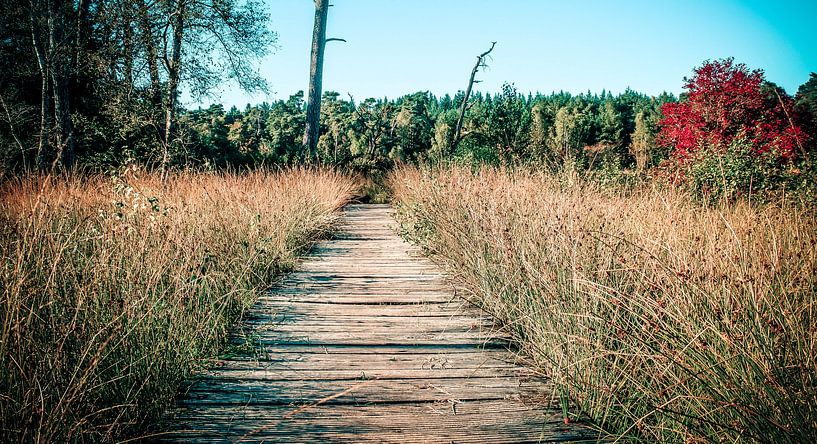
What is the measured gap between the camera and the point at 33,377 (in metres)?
1.28

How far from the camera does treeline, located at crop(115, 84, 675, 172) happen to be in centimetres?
659

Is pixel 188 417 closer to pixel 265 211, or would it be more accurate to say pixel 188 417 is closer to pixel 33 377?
pixel 33 377

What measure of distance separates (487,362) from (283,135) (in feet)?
142

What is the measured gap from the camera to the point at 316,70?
11.1 meters

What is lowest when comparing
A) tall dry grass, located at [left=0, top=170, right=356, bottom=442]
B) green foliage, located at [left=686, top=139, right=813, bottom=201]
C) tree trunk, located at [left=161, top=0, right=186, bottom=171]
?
tall dry grass, located at [left=0, top=170, right=356, bottom=442]

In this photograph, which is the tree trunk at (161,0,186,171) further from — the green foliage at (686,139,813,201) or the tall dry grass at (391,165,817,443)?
the green foliage at (686,139,813,201)

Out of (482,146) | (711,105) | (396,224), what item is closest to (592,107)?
(711,105)

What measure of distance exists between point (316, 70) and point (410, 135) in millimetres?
26737

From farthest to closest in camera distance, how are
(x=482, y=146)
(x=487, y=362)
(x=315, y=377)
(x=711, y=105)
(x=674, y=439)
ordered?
(x=711, y=105) < (x=482, y=146) < (x=487, y=362) < (x=315, y=377) < (x=674, y=439)

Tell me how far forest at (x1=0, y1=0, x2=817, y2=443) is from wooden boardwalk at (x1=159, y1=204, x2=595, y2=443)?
146 millimetres

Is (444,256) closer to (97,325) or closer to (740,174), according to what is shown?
(97,325)

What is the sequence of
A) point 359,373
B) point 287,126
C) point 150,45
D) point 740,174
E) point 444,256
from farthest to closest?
1. point 287,126
2. point 150,45
3. point 740,174
4. point 444,256
5. point 359,373

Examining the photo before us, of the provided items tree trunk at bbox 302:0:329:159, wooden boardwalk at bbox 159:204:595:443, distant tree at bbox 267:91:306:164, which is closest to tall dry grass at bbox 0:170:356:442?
wooden boardwalk at bbox 159:204:595:443

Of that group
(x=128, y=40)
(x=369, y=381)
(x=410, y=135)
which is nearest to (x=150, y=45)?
(x=128, y=40)
